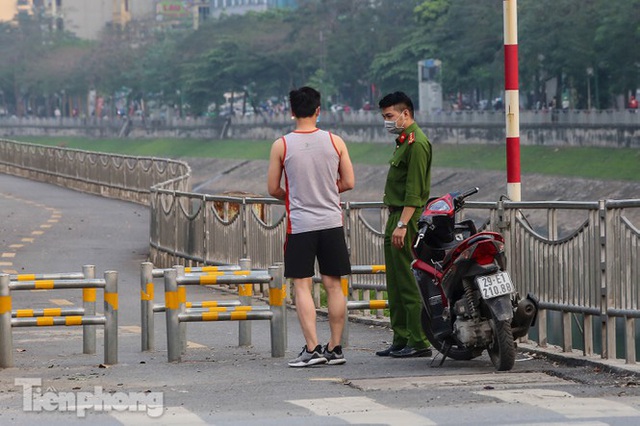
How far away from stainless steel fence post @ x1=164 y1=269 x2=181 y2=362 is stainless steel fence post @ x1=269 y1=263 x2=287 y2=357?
25.9 inches

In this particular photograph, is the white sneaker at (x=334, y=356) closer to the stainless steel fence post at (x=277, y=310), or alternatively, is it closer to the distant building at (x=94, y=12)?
the stainless steel fence post at (x=277, y=310)

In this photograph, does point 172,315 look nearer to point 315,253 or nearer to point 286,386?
point 315,253

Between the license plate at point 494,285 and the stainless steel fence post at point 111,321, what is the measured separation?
2.73 m

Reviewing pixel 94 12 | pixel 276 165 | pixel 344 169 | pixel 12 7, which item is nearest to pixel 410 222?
pixel 344 169

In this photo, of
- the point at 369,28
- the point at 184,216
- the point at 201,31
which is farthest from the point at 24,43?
the point at 184,216

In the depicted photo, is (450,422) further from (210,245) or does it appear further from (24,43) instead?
(24,43)

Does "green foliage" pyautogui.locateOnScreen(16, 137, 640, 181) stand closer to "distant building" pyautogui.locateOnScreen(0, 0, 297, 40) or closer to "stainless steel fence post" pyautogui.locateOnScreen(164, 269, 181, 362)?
"stainless steel fence post" pyautogui.locateOnScreen(164, 269, 181, 362)

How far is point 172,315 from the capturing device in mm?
12039

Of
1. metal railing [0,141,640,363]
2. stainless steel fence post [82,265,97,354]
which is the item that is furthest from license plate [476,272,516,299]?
stainless steel fence post [82,265,97,354]

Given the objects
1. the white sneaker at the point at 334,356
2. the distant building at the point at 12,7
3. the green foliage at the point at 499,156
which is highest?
the distant building at the point at 12,7

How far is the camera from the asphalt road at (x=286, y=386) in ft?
28.6

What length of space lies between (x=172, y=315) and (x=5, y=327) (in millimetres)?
1145

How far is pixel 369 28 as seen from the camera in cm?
10050

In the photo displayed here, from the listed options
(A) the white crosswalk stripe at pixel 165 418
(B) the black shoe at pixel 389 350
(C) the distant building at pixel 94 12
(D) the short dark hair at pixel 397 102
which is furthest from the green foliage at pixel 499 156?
(C) the distant building at pixel 94 12
